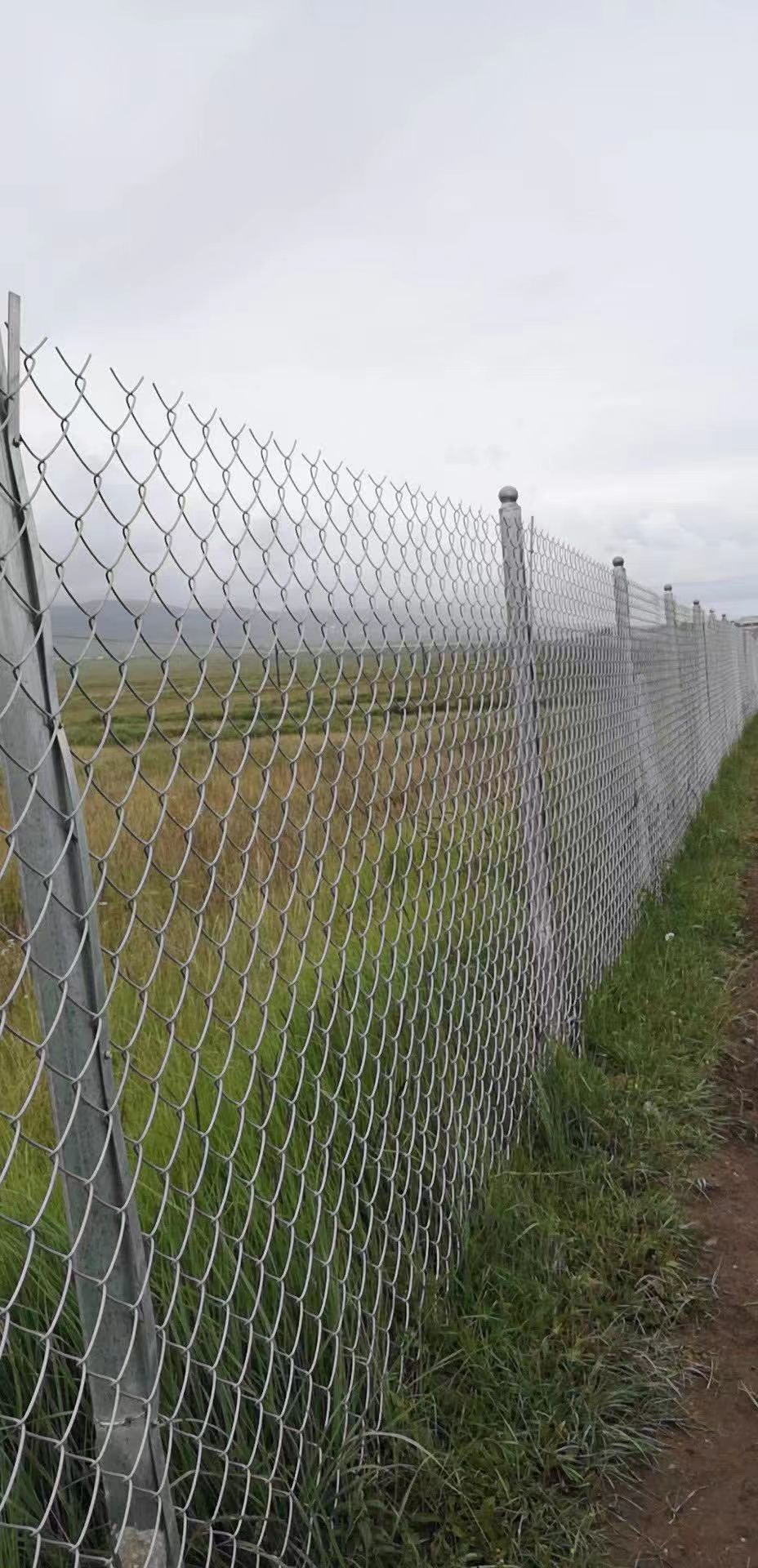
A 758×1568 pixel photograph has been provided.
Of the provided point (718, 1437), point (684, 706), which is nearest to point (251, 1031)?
point (718, 1437)

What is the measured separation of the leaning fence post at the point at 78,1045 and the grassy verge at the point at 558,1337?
65 centimetres

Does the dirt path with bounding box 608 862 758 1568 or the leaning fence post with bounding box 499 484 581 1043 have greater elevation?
the leaning fence post with bounding box 499 484 581 1043

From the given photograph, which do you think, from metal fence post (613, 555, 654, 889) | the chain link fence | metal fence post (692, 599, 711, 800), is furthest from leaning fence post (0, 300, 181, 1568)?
metal fence post (692, 599, 711, 800)

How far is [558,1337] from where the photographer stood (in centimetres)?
250

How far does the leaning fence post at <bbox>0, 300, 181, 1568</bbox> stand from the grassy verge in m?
0.65

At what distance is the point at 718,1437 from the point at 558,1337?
0.38m

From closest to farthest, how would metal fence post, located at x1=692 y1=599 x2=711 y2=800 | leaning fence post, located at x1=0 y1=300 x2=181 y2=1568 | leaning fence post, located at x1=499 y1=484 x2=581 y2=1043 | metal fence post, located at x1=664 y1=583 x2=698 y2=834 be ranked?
leaning fence post, located at x1=0 y1=300 x2=181 y2=1568
leaning fence post, located at x1=499 y1=484 x2=581 y2=1043
metal fence post, located at x1=664 y1=583 x2=698 y2=834
metal fence post, located at x1=692 y1=599 x2=711 y2=800

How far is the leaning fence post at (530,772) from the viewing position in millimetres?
3666

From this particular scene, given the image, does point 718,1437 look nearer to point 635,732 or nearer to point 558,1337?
point 558,1337

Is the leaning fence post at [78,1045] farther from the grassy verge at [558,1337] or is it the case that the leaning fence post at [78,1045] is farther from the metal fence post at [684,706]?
the metal fence post at [684,706]

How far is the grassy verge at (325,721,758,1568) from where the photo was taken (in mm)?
2018

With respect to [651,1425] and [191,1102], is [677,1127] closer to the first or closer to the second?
[651,1425]

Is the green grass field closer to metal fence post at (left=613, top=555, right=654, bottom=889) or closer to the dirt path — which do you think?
the dirt path

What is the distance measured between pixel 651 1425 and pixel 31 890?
1900 millimetres
